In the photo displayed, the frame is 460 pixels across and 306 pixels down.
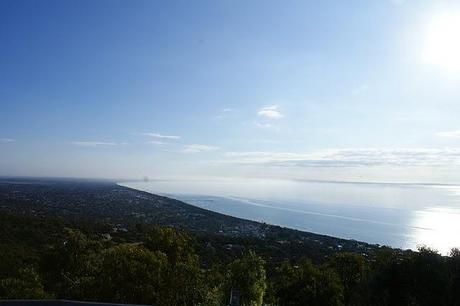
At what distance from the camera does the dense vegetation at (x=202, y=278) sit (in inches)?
619

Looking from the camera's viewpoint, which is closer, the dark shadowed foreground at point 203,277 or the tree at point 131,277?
the dark shadowed foreground at point 203,277

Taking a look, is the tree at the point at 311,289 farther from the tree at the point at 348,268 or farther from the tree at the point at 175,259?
the tree at the point at 175,259

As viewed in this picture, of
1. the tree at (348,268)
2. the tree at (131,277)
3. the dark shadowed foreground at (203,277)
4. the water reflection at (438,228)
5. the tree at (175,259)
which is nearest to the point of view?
the dark shadowed foreground at (203,277)

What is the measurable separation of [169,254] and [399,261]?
14.0 m

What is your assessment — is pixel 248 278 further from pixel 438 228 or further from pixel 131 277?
pixel 438 228

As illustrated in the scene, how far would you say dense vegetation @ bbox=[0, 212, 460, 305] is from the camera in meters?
15.7

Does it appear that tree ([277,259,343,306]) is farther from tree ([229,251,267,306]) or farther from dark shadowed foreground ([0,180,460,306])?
tree ([229,251,267,306])

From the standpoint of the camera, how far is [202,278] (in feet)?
77.6

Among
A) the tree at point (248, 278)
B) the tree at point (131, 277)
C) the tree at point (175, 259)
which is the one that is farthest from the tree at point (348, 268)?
the tree at point (131, 277)

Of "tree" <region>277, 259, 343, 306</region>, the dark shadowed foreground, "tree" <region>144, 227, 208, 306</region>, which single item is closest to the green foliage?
the dark shadowed foreground

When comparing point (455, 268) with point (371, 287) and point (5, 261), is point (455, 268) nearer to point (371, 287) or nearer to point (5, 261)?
point (371, 287)

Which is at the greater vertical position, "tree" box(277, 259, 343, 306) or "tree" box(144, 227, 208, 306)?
"tree" box(144, 227, 208, 306)

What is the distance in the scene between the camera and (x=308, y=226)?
91625 millimetres

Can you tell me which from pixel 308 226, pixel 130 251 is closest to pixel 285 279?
pixel 130 251
